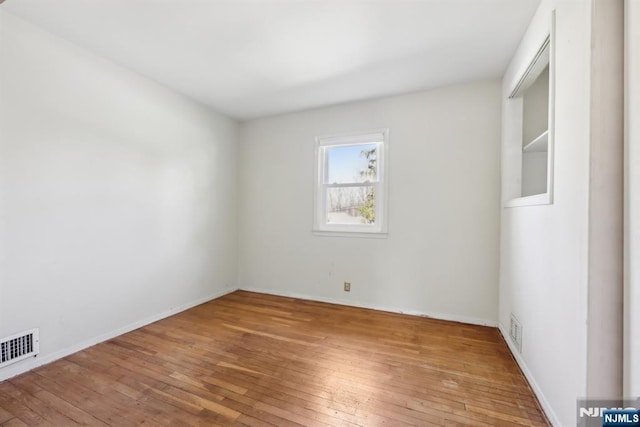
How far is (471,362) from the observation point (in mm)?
2096

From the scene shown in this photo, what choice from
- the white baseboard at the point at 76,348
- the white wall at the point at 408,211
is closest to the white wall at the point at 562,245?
the white wall at the point at 408,211

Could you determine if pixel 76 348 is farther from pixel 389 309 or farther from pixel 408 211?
pixel 408 211

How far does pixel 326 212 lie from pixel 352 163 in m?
0.76

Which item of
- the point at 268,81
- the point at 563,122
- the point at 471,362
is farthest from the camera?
the point at 268,81

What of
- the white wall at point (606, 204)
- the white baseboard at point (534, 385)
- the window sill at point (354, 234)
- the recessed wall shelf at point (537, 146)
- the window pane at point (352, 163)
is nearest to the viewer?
the white wall at point (606, 204)

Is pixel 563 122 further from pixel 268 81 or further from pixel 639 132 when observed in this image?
pixel 268 81

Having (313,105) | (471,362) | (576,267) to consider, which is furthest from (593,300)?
(313,105)

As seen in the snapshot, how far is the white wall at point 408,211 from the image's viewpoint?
2.81m

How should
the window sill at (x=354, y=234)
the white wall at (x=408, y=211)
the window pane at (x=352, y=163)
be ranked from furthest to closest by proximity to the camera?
the window pane at (x=352, y=163) → the window sill at (x=354, y=234) → the white wall at (x=408, y=211)

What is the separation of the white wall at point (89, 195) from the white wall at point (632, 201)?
352 cm

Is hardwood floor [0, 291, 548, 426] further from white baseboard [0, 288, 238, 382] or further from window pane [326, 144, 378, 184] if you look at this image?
window pane [326, 144, 378, 184]

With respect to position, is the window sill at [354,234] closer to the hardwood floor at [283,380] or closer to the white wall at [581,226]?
the hardwood floor at [283,380]

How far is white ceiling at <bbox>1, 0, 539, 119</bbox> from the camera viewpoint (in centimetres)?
181

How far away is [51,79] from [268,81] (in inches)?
70.5
